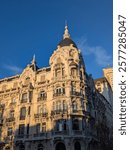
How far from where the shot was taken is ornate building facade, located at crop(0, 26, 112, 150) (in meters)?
46.5

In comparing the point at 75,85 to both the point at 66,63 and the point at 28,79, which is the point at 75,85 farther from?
the point at 28,79

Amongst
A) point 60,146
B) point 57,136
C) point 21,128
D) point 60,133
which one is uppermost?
point 21,128

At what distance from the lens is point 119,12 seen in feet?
30.3

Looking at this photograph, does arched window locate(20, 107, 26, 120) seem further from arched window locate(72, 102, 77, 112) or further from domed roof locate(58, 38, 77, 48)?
domed roof locate(58, 38, 77, 48)

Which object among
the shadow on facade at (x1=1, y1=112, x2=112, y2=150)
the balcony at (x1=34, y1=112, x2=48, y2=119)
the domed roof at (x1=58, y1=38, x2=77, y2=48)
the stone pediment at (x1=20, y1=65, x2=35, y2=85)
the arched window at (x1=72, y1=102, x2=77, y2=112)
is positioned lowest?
the shadow on facade at (x1=1, y1=112, x2=112, y2=150)

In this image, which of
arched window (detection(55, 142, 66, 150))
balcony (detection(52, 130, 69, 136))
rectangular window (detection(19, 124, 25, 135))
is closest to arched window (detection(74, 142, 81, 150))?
arched window (detection(55, 142, 66, 150))

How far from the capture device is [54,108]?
4894 centimetres

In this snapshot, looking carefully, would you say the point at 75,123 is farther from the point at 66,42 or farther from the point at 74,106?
the point at 66,42

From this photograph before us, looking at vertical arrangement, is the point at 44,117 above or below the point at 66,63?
below

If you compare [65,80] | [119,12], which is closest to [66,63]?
[65,80]

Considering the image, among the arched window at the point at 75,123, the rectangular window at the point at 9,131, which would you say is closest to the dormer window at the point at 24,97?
the rectangular window at the point at 9,131

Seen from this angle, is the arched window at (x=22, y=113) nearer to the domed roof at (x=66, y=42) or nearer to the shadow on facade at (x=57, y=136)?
the shadow on facade at (x=57, y=136)

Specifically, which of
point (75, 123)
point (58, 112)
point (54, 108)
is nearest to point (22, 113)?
point (54, 108)

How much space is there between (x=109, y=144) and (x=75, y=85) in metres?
21.5
